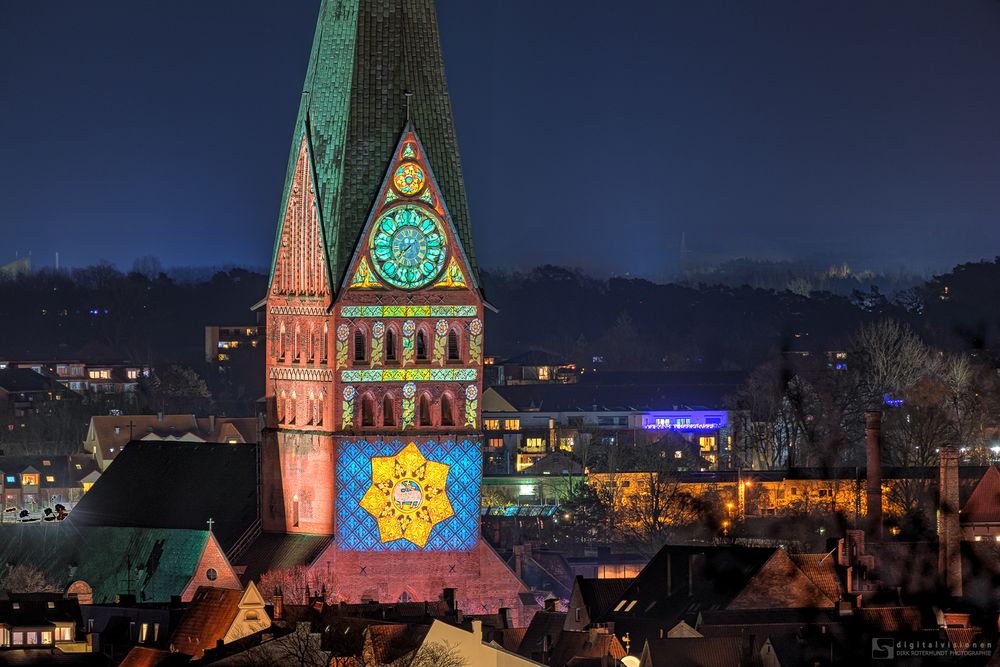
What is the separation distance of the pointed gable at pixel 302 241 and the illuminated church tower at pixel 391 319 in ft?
0.34

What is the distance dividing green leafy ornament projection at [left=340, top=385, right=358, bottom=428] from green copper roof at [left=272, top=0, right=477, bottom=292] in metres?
3.03

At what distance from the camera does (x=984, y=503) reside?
126m

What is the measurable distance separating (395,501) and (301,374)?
4.69 metres

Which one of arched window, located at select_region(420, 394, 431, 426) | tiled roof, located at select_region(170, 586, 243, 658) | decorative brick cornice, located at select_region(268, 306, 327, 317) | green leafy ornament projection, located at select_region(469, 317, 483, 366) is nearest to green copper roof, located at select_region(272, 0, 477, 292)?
decorative brick cornice, located at select_region(268, 306, 327, 317)

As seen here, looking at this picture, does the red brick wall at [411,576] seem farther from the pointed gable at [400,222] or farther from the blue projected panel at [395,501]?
the pointed gable at [400,222]

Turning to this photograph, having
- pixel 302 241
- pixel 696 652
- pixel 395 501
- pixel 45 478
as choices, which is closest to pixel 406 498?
pixel 395 501

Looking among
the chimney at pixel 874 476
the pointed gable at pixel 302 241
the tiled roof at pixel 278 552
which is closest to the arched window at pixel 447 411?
the pointed gable at pixel 302 241

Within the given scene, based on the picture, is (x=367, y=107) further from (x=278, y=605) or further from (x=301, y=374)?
(x=278, y=605)

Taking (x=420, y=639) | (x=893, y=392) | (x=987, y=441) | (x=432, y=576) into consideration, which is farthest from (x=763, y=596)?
(x=893, y=392)

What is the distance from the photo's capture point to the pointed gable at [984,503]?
124m

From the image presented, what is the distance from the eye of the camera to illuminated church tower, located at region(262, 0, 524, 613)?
96.4m

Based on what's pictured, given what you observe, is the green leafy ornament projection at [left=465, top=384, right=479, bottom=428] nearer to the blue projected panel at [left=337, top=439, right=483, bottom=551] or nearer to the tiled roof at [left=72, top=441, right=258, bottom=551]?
the blue projected panel at [left=337, top=439, right=483, bottom=551]

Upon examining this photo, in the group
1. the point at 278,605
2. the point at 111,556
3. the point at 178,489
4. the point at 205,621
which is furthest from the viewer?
the point at 178,489

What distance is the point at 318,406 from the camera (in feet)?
320
